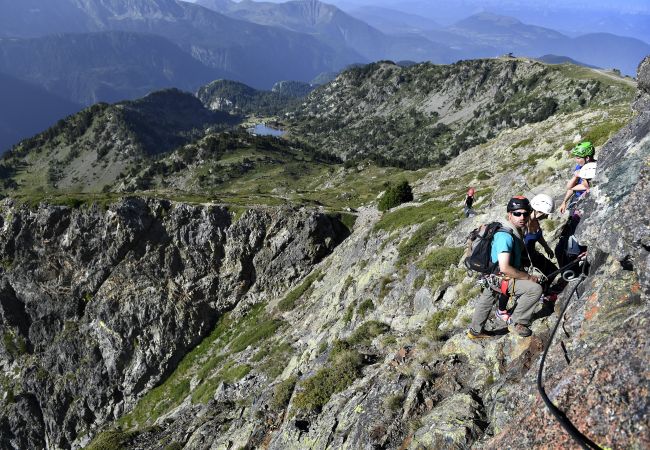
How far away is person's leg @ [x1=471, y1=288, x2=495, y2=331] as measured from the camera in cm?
1127

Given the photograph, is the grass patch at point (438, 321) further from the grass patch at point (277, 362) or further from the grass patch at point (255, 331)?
the grass patch at point (255, 331)

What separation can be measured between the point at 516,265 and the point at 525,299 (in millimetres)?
1221

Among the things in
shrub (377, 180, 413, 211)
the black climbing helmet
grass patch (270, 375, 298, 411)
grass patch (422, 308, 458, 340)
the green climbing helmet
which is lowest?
grass patch (270, 375, 298, 411)

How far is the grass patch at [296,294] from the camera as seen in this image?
155ft

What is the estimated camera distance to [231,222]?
188 feet

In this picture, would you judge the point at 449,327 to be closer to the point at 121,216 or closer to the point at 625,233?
the point at 625,233

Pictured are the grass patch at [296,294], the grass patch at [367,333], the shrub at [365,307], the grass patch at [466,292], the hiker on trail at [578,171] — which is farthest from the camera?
the grass patch at [296,294]

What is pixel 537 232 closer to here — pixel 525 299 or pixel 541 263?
pixel 541 263

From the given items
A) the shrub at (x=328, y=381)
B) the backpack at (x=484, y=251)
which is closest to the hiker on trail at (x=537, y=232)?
the backpack at (x=484, y=251)

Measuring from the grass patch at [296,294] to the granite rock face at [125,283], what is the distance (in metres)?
4.29

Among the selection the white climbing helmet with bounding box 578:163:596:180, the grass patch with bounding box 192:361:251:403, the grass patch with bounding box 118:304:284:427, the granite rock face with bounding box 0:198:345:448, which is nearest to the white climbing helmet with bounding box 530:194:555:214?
the white climbing helmet with bounding box 578:163:596:180

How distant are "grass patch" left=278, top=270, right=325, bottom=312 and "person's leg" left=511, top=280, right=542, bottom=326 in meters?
37.9

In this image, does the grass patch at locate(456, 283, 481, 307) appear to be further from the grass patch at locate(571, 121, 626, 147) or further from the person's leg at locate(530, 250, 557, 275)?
the grass patch at locate(571, 121, 626, 147)

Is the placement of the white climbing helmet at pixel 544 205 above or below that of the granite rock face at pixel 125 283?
above
